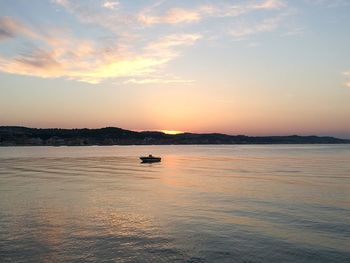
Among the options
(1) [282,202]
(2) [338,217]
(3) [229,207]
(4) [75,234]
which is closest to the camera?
(4) [75,234]

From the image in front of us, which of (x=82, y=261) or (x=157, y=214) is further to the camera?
(x=157, y=214)

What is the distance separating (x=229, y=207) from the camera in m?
35.6

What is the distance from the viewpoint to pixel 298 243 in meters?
22.9

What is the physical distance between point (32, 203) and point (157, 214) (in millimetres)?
13399

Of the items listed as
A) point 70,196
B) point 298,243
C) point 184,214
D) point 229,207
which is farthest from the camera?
point 70,196

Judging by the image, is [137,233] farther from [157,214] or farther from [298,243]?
[298,243]

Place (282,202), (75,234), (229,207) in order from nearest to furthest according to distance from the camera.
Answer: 1. (75,234)
2. (229,207)
3. (282,202)

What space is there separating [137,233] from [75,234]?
405cm

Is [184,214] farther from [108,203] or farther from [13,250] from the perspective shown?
[13,250]

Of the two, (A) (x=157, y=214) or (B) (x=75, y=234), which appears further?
(A) (x=157, y=214)

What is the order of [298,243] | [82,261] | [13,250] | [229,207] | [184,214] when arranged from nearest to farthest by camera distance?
[82,261] < [13,250] < [298,243] < [184,214] < [229,207]

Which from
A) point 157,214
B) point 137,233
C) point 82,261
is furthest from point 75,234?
point 157,214

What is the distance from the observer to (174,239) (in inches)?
947

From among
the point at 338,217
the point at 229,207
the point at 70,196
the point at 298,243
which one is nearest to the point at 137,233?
the point at 298,243
